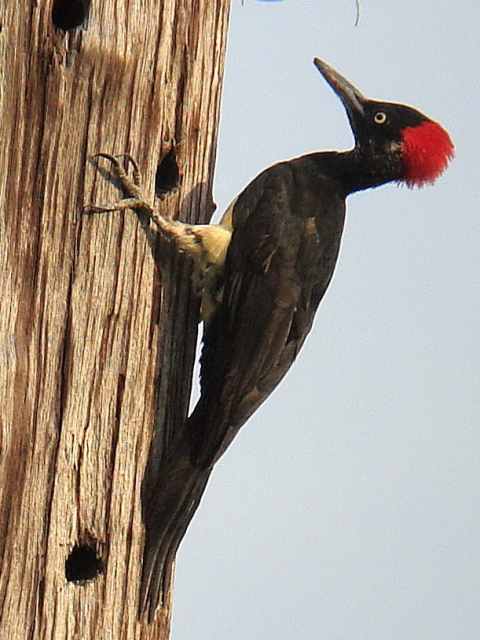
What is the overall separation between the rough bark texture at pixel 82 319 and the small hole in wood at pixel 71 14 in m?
0.02

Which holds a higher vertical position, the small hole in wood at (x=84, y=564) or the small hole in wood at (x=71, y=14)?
the small hole in wood at (x=71, y=14)

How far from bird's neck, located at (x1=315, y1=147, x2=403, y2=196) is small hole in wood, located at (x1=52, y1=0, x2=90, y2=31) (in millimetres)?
1579

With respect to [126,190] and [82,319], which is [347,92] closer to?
[126,190]

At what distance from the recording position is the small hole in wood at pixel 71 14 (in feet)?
12.5

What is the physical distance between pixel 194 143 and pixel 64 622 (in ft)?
5.26

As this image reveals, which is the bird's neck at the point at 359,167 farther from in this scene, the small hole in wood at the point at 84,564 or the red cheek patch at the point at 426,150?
the small hole in wood at the point at 84,564

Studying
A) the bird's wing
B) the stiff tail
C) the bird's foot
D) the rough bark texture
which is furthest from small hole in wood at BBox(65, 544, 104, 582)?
the bird's foot

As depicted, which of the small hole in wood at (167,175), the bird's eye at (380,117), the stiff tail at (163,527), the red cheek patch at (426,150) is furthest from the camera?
the bird's eye at (380,117)

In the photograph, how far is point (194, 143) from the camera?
4188 millimetres

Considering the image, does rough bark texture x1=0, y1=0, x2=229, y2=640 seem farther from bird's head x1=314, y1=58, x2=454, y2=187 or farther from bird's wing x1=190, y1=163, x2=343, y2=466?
bird's head x1=314, y1=58, x2=454, y2=187

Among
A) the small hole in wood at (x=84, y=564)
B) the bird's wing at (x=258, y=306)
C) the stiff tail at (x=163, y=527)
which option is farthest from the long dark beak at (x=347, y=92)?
the small hole in wood at (x=84, y=564)

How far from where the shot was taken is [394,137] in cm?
536

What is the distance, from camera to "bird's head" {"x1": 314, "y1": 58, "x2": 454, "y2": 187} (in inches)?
206

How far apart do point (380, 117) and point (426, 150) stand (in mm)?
297
